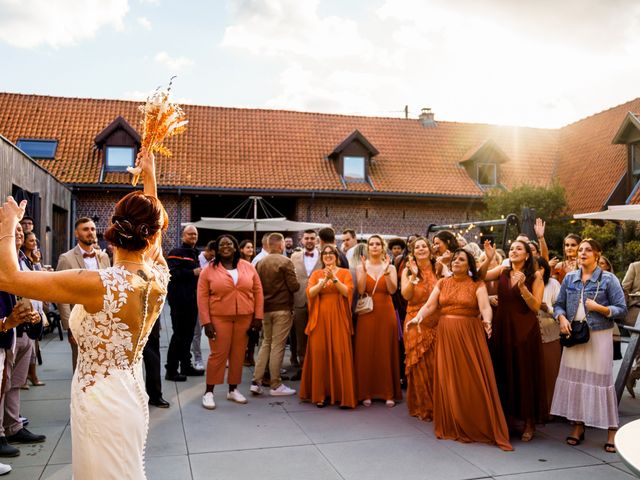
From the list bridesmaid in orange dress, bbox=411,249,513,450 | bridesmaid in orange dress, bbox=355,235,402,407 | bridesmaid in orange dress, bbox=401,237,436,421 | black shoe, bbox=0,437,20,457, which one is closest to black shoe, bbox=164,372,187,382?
bridesmaid in orange dress, bbox=355,235,402,407

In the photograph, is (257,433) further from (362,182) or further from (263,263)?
(362,182)

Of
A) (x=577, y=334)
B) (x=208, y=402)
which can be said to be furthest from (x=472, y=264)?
(x=208, y=402)

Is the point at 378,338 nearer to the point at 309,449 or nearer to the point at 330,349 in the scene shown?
the point at 330,349

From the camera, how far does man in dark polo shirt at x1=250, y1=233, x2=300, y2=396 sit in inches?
292

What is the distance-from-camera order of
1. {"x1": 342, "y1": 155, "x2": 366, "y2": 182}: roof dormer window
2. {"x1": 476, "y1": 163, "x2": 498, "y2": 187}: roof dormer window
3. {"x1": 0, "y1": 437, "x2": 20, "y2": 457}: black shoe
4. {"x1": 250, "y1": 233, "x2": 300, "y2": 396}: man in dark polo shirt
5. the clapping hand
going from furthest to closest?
1. {"x1": 476, "y1": 163, "x2": 498, "y2": 187}: roof dormer window
2. {"x1": 342, "y1": 155, "x2": 366, "y2": 182}: roof dormer window
3. {"x1": 250, "y1": 233, "x2": 300, "y2": 396}: man in dark polo shirt
4. the clapping hand
5. {"x1": 0, "y1": 437, "x2": 20, "y2": 457}: black shoe

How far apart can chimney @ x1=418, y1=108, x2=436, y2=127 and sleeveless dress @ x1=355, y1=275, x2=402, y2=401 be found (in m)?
21.6

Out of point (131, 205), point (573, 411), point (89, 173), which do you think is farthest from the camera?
point (89, 173)

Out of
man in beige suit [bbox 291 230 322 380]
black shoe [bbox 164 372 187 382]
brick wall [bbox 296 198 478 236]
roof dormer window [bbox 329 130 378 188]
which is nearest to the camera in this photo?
black shoe [bbox 164 372 187 382]

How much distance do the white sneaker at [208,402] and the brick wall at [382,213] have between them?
16.1m

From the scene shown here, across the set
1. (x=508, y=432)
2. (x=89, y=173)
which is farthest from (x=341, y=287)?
(x=89, y=173)

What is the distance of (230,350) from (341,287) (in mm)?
1542

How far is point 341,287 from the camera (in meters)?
6.86

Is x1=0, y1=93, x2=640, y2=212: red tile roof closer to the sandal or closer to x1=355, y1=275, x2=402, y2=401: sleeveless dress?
x1=355, y1=275, x2=402, y2=401: sleeveless dress

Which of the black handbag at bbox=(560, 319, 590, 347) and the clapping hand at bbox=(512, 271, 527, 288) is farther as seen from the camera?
the clapping hand at bbox=(512, 271, 527, 288)
